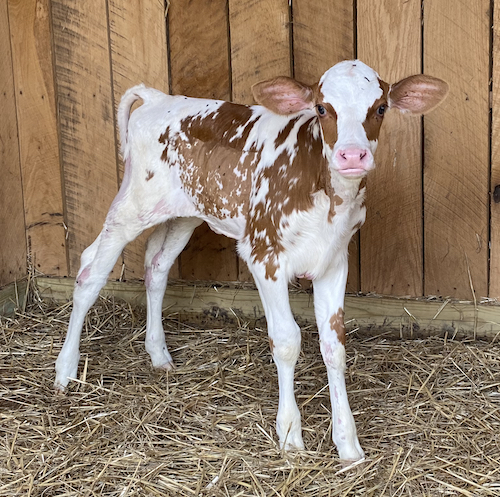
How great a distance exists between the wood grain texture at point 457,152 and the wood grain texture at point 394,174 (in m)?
0.06

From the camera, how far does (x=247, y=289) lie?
460cm

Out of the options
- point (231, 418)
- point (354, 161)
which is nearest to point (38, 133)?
point (231, 418)

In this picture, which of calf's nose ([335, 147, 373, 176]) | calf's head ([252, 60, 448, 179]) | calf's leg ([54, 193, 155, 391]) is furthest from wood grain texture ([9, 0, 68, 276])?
calf's nose ([335, 147, 373, 176])

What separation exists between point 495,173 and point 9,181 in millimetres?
3173

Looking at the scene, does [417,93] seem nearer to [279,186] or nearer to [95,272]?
[279,186]

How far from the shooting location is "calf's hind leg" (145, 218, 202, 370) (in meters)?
4.11

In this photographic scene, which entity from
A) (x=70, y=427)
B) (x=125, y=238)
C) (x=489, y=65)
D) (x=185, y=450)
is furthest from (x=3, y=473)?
(x=489, y=65)

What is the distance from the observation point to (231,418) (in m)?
3.35

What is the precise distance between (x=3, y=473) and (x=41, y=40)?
296 cm

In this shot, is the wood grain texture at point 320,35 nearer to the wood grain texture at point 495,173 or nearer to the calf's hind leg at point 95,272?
the wood grain texture at point 495,173

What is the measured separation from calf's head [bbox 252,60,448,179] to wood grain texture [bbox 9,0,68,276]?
2.29 m

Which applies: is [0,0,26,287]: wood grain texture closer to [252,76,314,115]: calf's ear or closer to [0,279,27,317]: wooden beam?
[0,279,27,317]: wooden beam

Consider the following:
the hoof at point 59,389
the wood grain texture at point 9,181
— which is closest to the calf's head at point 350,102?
the hoof at point 59,389

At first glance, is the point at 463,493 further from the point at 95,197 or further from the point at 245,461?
the point at 95,197
